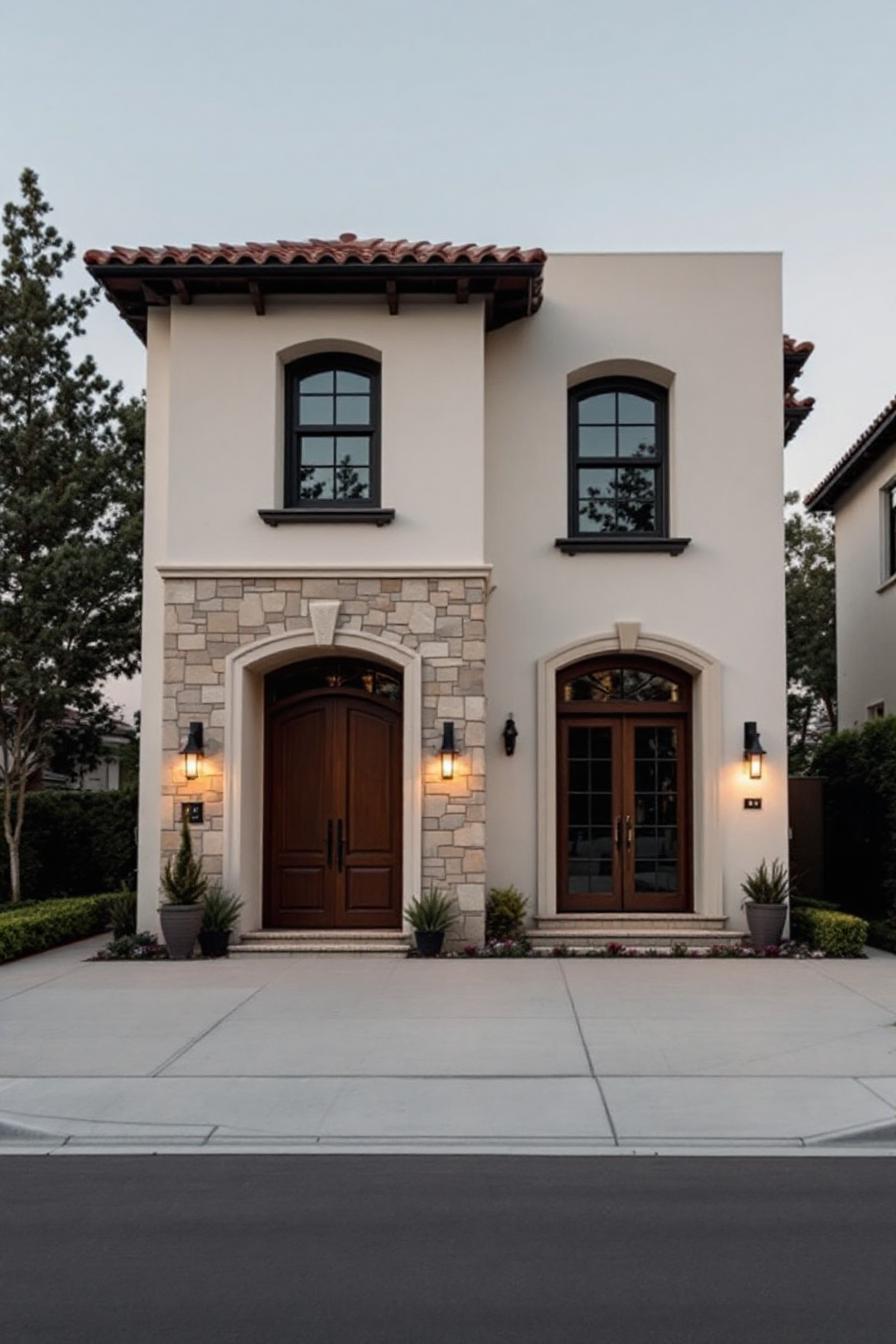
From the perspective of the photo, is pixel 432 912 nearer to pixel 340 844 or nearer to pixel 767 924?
pixel 340 844

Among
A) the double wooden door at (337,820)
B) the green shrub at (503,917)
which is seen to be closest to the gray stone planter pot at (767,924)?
the green shrub at (503,917)

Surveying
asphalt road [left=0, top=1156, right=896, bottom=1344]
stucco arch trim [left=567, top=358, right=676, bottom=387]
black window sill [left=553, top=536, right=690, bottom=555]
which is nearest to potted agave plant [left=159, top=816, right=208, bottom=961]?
black window sill [left=553, top=536, right=690, bottom=555]

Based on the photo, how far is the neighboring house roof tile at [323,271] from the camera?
1300cm

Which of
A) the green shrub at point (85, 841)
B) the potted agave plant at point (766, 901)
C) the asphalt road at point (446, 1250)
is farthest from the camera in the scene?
the green shrub at point (85, 841)

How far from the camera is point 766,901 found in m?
13.4

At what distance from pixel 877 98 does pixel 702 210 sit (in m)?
3.75

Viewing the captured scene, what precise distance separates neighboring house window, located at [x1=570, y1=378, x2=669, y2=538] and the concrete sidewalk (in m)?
5.34

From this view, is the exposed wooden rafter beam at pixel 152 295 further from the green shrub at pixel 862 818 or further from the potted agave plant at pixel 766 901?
the green shrub at pixel 862 818

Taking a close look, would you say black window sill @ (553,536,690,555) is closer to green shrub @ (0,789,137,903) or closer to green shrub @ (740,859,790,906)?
green shrub @ (740,859,790,906)

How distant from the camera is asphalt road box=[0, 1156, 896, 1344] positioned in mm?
4230

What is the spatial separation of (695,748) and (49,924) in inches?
311

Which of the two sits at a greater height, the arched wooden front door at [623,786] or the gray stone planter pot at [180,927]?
the arched wooden front door at [623,786]

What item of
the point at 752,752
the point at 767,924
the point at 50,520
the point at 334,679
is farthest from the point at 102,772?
the point at 767,924

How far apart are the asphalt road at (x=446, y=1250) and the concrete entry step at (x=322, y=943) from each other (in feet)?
22.2
